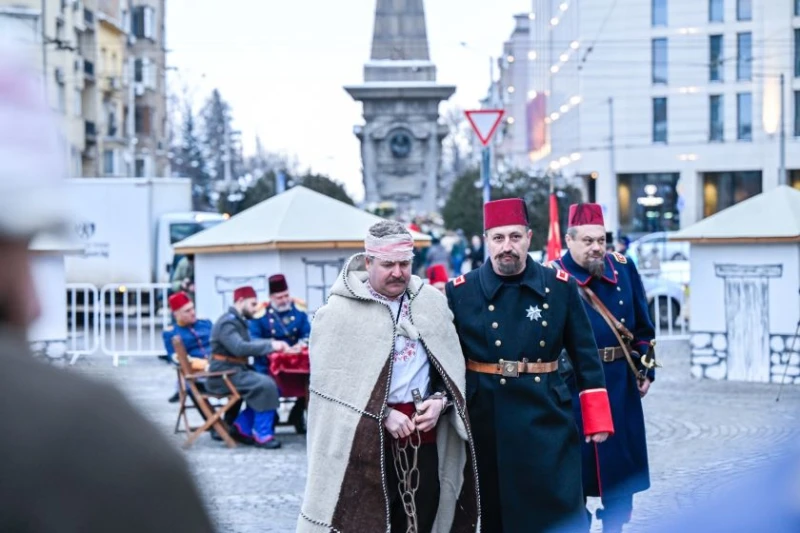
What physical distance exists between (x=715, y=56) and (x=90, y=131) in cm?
3022

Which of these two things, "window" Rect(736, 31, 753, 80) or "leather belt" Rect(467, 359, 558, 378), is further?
"window" Rect(736, 31, 753, 80)

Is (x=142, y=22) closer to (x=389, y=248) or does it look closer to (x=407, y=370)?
(x=389, y=248)

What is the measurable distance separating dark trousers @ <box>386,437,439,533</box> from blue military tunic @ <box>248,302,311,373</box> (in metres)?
6.15

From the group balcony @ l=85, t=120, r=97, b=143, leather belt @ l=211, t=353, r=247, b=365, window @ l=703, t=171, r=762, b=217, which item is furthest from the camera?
balcony @ l=85, t=120, r=97, b=143

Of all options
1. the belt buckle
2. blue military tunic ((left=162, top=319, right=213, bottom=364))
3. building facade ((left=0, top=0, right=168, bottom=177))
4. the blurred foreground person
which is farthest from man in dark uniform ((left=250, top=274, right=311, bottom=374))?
building facade ((left=0, top=0, right=168, bottom=177))

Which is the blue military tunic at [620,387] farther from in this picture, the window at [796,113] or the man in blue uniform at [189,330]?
the window at [796,113]

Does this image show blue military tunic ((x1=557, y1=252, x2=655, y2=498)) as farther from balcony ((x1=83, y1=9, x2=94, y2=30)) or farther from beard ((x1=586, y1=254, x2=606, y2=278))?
balcony ((x1=83, y1=9, x2=94, y2=30))

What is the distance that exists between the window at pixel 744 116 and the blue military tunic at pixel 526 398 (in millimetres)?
60505

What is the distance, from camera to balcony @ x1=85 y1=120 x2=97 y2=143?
67.1 metres

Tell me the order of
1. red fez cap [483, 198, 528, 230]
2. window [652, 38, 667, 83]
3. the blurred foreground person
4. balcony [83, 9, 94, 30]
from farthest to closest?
window [652, 38, 667, 83], balcony [83, 9, 94, 30], red fez cap [483, 198, 528, 230], the blurred foreground person

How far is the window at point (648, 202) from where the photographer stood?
66312mm

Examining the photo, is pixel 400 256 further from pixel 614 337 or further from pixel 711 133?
pixel 711 133

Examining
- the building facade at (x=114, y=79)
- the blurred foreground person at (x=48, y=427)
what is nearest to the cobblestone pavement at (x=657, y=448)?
the blurred foreground person at (x=48, y=427)

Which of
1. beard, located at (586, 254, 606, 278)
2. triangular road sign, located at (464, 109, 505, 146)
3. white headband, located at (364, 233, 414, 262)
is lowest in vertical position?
beard, located at (586, 254, 606, 278)
